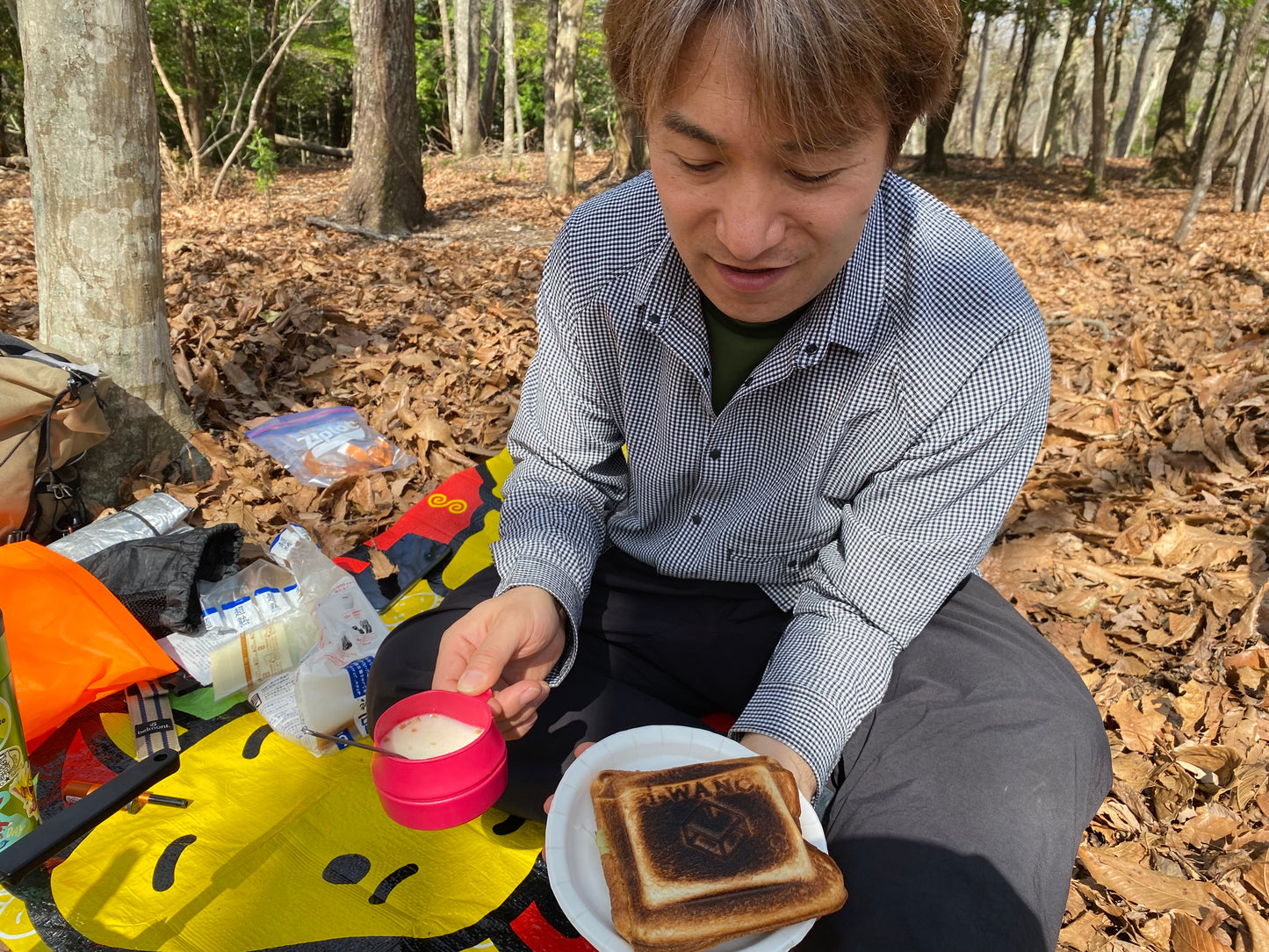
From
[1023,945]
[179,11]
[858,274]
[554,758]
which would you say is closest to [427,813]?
[554,758]

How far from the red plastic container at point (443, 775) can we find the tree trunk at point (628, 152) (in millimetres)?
10652

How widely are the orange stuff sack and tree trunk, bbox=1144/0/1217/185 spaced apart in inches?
760

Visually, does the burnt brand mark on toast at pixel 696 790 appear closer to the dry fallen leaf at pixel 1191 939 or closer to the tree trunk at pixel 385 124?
the dry fallen leaf at pixel 1191 939

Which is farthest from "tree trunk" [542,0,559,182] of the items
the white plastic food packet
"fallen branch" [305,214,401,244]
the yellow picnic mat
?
the yellow picnic mat

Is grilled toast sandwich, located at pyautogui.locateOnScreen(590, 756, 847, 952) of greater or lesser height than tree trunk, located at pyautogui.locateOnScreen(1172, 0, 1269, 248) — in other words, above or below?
below

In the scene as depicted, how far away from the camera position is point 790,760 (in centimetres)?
182

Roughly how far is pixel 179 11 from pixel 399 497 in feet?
48.0

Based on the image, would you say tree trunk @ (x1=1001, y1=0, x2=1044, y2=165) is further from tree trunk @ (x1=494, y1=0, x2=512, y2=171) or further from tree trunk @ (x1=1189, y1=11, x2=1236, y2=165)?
tree trunk @ (x1=494, y1=0, x2=512, y2=171)

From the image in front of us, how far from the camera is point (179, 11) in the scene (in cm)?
1388

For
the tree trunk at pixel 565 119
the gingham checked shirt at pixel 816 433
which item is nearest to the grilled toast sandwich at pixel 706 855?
the gingham checked shirt at pixel 816 433

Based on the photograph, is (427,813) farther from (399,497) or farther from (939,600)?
(399,497)

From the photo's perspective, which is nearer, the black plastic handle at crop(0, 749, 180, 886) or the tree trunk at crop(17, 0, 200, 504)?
the black plastic handle at crop(0, 749, 180, 886)

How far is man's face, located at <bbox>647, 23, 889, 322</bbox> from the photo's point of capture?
139 cm

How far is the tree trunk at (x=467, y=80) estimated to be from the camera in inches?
730
